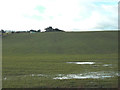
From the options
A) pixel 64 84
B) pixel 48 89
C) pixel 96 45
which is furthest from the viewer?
pixel 96 45

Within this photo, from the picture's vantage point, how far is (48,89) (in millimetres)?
8242

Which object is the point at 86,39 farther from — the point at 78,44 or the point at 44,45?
the point at 44,45

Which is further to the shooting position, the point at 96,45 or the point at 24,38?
the point at 24,38

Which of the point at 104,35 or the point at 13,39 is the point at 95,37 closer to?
the point at 104,35

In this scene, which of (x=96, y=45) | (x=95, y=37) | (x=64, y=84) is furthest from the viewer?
(x=95, y=37)

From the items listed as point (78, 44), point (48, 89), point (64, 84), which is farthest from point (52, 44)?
point (48, 89)

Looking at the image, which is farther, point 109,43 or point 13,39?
point 13,39

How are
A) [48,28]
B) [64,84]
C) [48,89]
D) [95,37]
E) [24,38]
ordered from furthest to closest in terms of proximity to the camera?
[48,28]
[24,38]
[95,37]
[64,84]
[48,89]

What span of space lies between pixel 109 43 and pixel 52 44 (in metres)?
14.1

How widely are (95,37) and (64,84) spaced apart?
1958 inches

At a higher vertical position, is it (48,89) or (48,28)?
(48,28)

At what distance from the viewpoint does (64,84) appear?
11922mm

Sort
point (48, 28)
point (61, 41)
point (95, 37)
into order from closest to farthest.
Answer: point (61, 41) < point (95, 37) < point (48, 28)

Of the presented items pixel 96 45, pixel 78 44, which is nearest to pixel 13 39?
pixel 78 44
